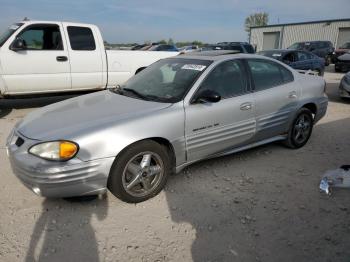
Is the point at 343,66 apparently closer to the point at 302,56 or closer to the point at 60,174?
the point at 302,56

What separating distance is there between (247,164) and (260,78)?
47.5 inches

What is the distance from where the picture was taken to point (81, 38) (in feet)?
25.2

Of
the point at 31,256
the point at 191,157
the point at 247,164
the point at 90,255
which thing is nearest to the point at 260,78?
the point at 247,164

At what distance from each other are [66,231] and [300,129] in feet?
12.4

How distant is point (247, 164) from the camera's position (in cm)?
459

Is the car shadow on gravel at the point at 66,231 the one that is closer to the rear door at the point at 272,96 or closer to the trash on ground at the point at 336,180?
the rear door at the point at 272,96

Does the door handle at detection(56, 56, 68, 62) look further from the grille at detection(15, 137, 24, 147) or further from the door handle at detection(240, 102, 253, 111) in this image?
the door handle at detection(240, 102, 253, 111)

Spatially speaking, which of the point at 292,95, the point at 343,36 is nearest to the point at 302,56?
the point at 292,95

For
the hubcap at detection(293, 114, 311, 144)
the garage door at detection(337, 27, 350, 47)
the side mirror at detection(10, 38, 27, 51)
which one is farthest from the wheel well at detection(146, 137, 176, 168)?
the garage door at detection(337, 27, 350, 47)

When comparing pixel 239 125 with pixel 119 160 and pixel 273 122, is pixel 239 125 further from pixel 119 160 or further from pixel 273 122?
pixel 119 160

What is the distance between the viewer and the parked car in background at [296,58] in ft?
36.8

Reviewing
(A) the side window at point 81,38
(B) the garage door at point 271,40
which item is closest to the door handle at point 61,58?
(A) the side window at point 81,38

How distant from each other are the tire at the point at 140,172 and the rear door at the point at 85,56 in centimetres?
479

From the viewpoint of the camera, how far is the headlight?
2.99m
